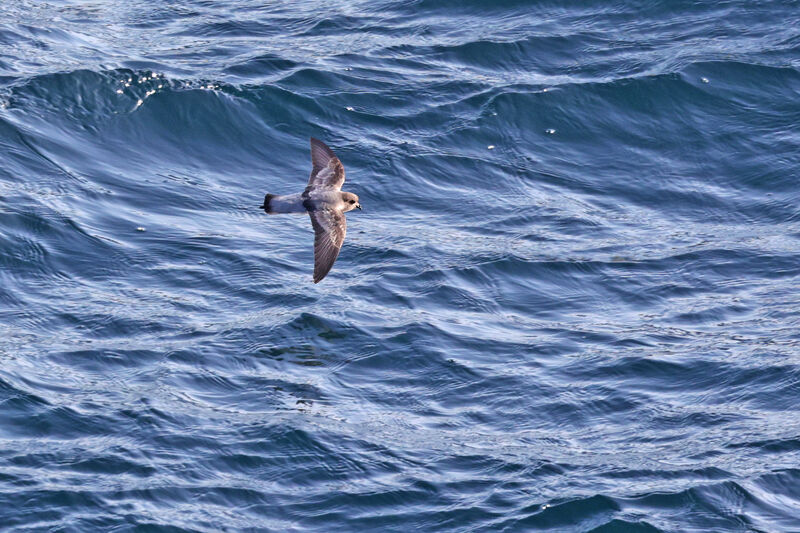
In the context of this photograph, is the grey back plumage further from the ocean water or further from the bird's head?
the ocean water

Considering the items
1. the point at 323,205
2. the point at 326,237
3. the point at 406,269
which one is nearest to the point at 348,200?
the point at 323,205

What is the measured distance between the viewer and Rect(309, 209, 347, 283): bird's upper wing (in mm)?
12172

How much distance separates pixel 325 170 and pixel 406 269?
1465mm

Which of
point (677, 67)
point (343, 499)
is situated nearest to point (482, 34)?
point (677, 67)

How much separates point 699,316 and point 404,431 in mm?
3640

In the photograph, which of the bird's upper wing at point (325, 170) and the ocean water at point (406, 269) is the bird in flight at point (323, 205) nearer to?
the bird's upper wing at point (325, 170)

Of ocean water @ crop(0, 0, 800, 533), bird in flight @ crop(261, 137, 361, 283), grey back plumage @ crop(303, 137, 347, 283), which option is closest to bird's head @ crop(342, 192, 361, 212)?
bird in flight @ crop(261, 137, 361, 283)

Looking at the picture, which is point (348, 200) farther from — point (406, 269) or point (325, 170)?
point (406, 269)

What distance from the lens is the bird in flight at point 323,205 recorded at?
12.3 m

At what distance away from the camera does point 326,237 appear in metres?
12.5

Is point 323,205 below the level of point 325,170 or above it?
below

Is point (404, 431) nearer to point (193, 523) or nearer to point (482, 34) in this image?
point (193, 523)

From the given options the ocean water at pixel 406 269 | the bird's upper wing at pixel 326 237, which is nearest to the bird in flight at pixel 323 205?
the bird's upper wing at pixel 326 237

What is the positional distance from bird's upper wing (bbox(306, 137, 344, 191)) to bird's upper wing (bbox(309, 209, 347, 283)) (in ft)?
1.76
